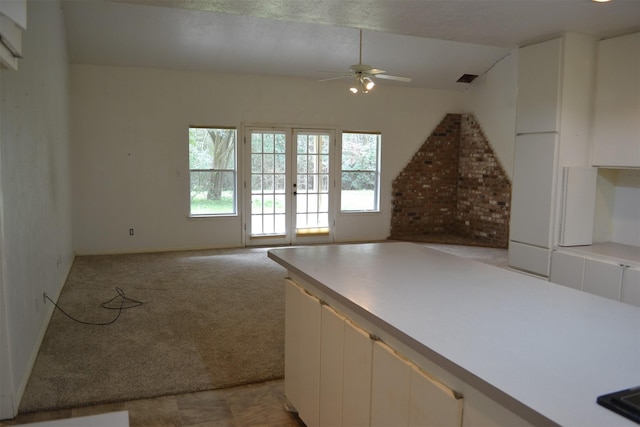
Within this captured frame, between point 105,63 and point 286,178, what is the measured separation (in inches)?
125

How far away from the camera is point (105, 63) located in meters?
7.05

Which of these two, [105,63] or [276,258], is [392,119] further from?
[276,258]

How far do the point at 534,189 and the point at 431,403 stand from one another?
298 centimetres

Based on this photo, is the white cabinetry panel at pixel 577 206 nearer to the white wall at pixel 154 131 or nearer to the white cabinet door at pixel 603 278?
the white cabinet door at pixel 603 278

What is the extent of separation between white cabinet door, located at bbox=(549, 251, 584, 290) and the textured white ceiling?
169 centimetres

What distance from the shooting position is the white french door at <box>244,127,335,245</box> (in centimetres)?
809

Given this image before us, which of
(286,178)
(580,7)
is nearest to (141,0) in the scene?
(580,7)

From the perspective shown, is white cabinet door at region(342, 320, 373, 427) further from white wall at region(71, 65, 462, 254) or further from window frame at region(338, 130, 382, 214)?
window frame at region(338, 130, 382, 214)

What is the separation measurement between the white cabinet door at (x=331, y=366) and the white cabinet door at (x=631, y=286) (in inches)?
86.0

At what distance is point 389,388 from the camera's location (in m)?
1.81

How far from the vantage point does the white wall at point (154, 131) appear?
714 cm

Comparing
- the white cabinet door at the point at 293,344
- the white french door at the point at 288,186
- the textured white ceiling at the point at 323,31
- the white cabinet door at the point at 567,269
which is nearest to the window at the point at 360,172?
the white french door at the point at 288,186

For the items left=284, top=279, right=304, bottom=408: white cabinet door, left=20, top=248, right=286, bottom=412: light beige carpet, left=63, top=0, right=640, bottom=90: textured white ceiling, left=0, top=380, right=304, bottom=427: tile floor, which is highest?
left=63, top=0, right=640, bottom=90: textured white ceiling

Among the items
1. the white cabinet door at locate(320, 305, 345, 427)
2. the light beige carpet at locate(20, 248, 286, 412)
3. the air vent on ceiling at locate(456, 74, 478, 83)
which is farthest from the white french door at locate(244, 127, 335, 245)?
the white cabinet door at locate(320, 305, 345, 427)
